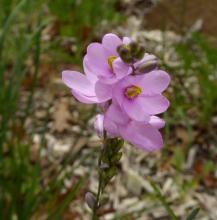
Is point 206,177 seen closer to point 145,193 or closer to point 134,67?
point 145,193

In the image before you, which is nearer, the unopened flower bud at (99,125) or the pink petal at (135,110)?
the pink petal at (135,110)

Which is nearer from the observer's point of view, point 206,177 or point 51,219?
point 51,219

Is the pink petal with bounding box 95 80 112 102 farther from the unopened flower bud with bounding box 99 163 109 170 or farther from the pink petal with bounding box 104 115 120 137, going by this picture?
the unopened flower bud with bounding box 99 163 109 170

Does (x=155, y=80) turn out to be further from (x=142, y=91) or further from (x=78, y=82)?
(x=78, y=82)

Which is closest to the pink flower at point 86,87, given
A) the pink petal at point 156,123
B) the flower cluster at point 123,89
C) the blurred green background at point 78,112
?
the flower cluster at point 123,89

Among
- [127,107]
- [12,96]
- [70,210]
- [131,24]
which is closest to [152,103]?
[127,107]

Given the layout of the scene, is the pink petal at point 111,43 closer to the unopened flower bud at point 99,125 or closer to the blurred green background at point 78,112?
A: the unopened flower bud at point 99,125

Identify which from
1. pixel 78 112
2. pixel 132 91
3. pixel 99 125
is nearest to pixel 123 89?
pixel 132 91
